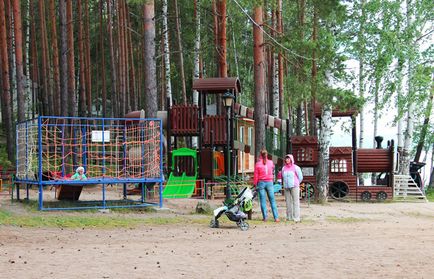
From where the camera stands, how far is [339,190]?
27.7m

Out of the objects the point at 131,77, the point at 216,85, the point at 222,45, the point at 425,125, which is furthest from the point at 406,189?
the point at 131,77

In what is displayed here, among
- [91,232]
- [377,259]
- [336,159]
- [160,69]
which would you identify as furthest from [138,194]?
[160,69]

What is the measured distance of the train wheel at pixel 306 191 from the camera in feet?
86.2

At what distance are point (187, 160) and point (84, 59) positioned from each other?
18.0 m

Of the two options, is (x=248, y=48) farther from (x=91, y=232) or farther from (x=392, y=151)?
(x=91, y=232)

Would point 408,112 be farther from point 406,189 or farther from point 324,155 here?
point 324,155

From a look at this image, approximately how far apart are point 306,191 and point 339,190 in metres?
2.12

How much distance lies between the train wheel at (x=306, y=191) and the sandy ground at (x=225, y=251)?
8.99 metres

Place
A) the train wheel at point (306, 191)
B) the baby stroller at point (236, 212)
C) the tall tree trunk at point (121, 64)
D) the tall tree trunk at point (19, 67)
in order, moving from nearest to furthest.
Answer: the baby stroller at point (236, 212)
the train wheel at point (306, 191)
the tall tree trunk at point (19, 67)
the tall tree trunk at point (121, 64)

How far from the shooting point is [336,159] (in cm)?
2794

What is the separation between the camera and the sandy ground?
9.20m

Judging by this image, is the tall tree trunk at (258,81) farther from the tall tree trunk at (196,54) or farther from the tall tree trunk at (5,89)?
the tall tree trunk at (5,89)

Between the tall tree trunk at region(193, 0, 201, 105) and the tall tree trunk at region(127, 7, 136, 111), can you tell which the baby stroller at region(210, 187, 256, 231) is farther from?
the tall tree trunk at region(127, 7, 136, 111)

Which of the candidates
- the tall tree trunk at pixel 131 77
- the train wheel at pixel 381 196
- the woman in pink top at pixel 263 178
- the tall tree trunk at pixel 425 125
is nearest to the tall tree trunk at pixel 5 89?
the tall tree trunk at pixel 131 77
